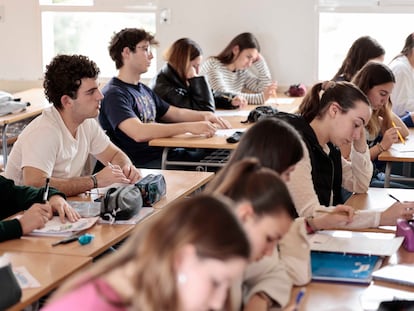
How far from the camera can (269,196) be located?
1.87 m

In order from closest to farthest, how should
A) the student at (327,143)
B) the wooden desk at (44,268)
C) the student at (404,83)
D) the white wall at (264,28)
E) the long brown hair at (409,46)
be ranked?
the wooden desk at (44,268), the student at (327,143), the student at (404,83), the long brown hair at (409,46), the white wall at (264,28)

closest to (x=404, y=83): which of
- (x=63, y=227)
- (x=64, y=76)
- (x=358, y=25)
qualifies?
(x=358, y=25)

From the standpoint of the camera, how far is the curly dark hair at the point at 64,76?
3.63m

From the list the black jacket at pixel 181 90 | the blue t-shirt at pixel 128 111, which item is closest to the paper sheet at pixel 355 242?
the blue t-shirt at pixel 128 111

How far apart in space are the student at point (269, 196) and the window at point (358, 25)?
4.39 meters

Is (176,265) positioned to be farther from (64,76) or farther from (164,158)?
(164,158)

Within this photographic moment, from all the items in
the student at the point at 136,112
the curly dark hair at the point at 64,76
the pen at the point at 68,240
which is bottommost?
the pen at the point at 68,240

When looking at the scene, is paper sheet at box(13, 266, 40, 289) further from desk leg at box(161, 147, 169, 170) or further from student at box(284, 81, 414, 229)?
desk leg at box(161, 147, 169, 170)

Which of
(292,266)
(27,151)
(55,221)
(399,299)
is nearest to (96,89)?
(27,151)

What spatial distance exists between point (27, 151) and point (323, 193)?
52.0 inches

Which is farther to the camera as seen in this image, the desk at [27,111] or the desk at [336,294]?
the desk at [27,111]

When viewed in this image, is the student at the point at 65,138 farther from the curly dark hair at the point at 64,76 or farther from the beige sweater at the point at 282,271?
the beige sweater at the point at 282,271

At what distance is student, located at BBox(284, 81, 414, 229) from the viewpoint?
299 centimetres

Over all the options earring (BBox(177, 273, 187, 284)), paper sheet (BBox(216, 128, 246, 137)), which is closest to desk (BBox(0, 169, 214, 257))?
earring (BBox(177, 273, 187, 284))
